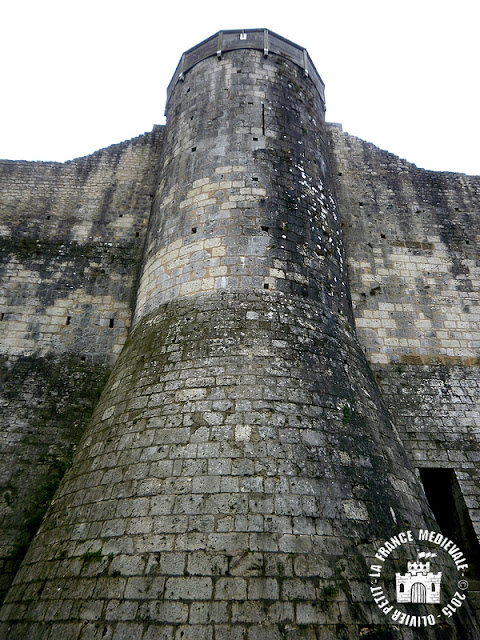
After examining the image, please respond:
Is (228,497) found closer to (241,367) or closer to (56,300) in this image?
(241,367)

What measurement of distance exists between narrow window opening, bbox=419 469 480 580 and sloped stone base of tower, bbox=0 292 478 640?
1411 mm

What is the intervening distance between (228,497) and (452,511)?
168 inches

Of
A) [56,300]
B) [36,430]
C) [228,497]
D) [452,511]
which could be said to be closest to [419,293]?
[452,511]

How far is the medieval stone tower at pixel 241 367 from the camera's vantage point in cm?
376

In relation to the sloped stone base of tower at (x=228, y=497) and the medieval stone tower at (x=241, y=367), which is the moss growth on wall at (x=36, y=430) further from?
the sloped stone base of tower at (x=228, y=497)

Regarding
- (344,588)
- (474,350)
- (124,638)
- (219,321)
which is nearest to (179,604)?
(124,638)

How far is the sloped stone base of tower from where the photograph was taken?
356cm

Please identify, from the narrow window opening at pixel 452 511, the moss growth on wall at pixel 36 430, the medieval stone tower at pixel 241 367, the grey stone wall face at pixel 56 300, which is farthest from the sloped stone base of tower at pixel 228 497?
the narrow window opening at pixel 452 511

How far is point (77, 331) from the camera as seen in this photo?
7691mm

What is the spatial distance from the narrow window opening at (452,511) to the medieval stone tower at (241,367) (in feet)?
0.14

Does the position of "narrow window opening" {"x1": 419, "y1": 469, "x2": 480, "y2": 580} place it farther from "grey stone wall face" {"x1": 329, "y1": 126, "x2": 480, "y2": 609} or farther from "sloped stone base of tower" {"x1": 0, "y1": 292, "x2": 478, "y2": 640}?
"sloped stone base of tower" {"x1": 0, "y1": 292, "x2": 478, "y2": 640}

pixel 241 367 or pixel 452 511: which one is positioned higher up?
A: pixel 241 367

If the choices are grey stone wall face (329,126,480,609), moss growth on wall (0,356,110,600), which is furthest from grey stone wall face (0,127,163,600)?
grey stone wall face (329,126,480,609)

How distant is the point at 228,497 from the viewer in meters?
4.11
